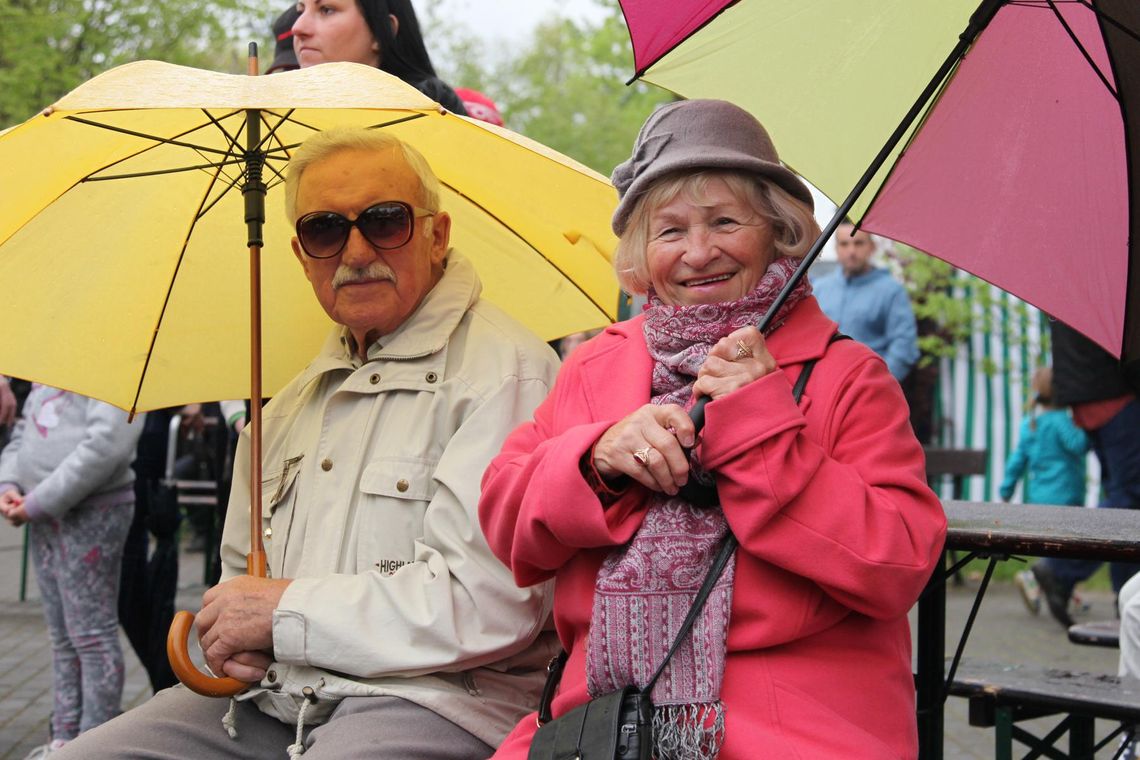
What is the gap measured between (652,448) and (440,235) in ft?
3.84

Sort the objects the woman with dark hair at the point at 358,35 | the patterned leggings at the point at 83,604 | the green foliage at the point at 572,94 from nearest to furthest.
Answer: the woman with dark hair at the point at 358,35 < the patterned leggings at the point at 83,604 < the green foliage at the point at 572,94

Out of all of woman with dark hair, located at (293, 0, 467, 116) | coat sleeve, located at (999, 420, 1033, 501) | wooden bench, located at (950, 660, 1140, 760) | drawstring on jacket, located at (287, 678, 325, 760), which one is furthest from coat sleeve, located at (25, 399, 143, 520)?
coat sleeve, located at (999, 420, 1033, 501)

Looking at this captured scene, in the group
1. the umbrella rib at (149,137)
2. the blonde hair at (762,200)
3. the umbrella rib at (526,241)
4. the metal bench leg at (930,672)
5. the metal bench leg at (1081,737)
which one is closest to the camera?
the blonde hair at (762,200)

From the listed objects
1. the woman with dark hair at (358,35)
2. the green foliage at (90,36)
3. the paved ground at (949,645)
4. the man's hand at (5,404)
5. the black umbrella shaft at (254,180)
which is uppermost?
the green foliage at (90,36)

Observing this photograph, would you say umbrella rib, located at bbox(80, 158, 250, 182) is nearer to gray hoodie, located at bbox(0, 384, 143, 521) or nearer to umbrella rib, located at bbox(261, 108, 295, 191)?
umbrella rib, located at bbox(261, 108, 295, 191)

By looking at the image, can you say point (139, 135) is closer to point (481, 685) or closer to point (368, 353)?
point (368, 353)

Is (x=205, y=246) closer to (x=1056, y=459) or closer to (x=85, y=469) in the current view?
(x=85, y=469)

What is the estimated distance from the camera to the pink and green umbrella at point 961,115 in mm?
2701

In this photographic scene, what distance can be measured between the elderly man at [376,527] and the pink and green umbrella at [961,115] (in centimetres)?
71

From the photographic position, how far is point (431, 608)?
9.14 ft

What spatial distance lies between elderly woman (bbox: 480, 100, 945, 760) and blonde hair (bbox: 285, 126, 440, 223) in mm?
705

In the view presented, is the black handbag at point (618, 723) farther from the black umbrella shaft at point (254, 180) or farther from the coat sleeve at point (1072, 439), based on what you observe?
the coat sleeve at point (1072, 439)

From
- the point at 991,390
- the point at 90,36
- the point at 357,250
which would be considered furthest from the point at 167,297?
the point at 991,390

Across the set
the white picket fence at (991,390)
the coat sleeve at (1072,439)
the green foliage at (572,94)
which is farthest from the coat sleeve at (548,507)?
the green foliage at (572,94)
